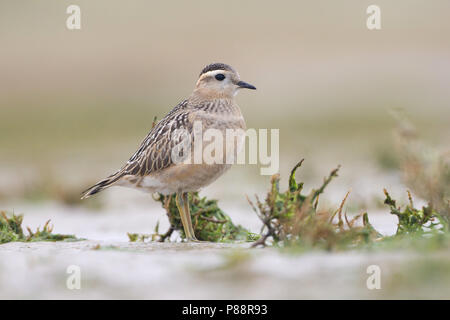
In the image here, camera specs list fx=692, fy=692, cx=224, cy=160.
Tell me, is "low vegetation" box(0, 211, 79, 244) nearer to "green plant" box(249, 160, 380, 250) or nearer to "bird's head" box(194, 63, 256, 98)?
"bird's head" box(194, 63, 256, 98)

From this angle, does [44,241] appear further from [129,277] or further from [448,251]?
[448,251]

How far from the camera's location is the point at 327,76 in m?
29.4

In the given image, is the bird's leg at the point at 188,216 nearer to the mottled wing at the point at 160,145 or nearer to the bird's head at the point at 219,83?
the mottled wing at the point at 160,145

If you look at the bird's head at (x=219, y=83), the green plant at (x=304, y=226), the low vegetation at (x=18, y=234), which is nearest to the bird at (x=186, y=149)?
the bird's head at (x=219, y=83)

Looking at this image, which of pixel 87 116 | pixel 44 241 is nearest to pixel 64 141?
pixel 87 116

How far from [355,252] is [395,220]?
11.8ft

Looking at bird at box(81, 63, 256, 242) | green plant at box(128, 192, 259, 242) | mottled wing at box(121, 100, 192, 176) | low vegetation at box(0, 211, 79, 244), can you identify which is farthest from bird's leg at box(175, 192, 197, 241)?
low vegetation at box(0, 211, 79, 244)

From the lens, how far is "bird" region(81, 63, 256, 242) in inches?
284

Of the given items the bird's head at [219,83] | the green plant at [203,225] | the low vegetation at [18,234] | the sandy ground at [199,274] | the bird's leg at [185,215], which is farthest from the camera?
the bird's head at [219,83]

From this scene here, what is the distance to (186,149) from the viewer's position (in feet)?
23.8

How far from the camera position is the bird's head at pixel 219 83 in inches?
315

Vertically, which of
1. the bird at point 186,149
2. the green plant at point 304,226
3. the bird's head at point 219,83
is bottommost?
the green plant at point 304,226

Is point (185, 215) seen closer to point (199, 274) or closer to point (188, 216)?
point (188, 216)

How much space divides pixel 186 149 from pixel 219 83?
45.3 inches
